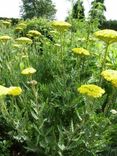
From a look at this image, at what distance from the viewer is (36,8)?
3766 cm

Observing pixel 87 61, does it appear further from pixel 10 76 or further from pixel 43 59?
pixel 10 76

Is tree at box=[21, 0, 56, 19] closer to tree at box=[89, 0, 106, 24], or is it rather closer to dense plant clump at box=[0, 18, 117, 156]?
tree at box=[89, 0, 106, 24]

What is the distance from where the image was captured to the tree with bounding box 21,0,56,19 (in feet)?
116

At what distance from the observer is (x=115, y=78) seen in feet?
8.10

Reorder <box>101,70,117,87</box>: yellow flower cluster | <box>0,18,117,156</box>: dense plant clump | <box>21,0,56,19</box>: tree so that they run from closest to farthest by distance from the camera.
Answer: <box>101,70,117,87</box>: yellow flower cluster, <box>0,18,117,156</box>: dense plant clump, <box>21,0,56,19</box>: tree

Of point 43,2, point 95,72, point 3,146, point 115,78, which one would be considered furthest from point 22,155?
point 43,2

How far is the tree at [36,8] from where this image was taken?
A: 35206mm

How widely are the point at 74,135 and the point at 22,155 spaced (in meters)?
0.65

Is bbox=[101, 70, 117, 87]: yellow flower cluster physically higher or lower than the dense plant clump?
higher

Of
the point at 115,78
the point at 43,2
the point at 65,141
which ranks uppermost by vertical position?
the point at 115,78

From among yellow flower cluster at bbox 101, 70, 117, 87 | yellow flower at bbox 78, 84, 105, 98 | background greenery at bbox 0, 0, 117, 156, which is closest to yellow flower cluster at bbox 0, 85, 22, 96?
background greenery at bbox 0, 0, 117, 156

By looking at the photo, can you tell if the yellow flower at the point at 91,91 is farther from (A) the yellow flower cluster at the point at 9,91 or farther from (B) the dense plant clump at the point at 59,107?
(A) the yellow flower cluster at the point at 9,91

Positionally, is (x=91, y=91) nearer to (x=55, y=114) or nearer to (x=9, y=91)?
(x=9, y=91)

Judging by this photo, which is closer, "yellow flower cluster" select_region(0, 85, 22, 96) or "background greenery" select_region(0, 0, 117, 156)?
"yellow flower cluster" select_region(0, 85, 22, 96)
